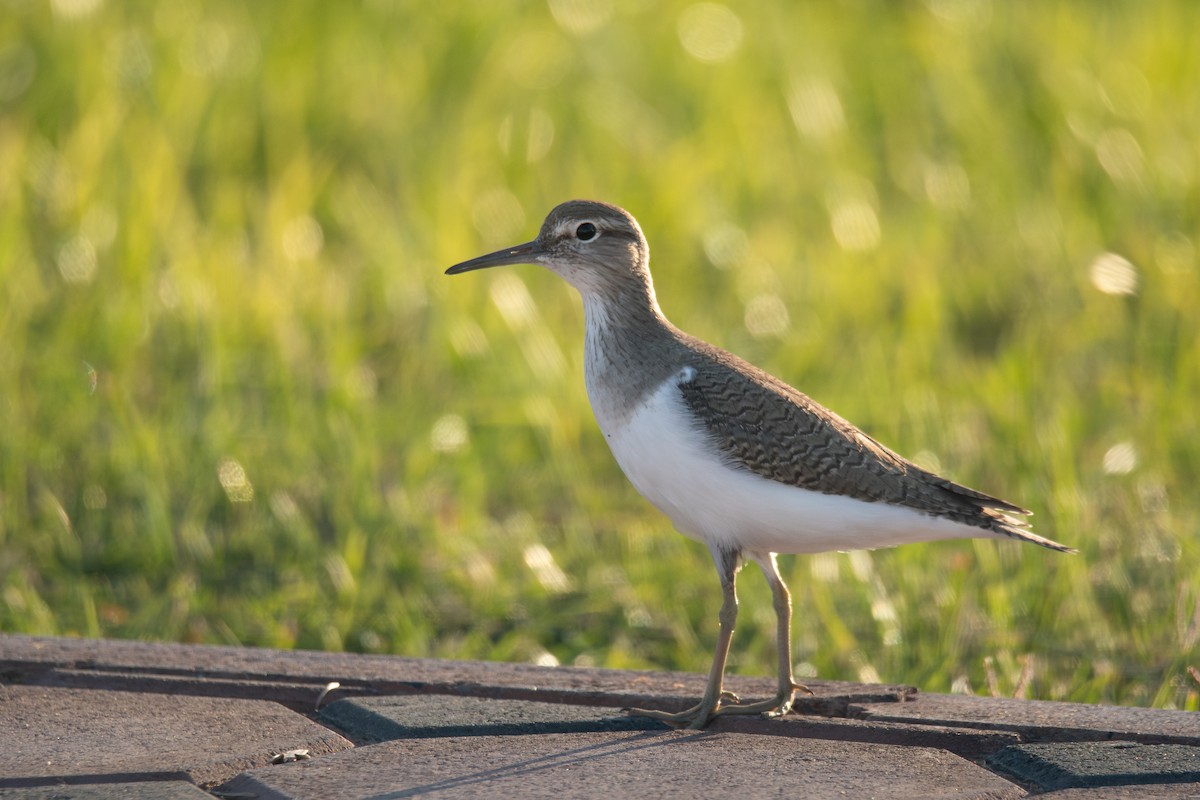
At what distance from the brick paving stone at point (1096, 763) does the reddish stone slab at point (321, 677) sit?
44 centimetres

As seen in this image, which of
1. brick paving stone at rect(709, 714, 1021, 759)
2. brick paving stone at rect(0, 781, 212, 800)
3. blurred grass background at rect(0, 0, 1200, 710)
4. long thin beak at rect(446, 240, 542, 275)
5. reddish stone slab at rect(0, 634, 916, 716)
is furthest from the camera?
blurred grass background at rect(0, 0, 1200, 710)

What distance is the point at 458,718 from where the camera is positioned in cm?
313

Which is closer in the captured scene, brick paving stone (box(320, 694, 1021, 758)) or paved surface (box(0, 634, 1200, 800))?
paved surface (box(0, 634, 1200, 800))

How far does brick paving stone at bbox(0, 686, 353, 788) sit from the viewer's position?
279cm

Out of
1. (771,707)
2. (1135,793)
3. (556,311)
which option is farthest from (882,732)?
(556,311)

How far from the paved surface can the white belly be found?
35 centimetres

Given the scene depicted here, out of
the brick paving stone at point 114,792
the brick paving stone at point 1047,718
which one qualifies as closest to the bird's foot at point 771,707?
the brick paving stone at point 1047,718

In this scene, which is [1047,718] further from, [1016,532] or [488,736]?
[488,736]

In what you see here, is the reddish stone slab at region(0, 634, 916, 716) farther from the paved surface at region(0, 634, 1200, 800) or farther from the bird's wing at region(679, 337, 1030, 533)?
the bird's wing at region(679, 337, 1030, 533)

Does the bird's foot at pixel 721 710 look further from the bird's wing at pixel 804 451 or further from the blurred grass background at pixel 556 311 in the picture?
the blurred grass background at pixel 556 311

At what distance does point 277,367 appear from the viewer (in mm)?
5867

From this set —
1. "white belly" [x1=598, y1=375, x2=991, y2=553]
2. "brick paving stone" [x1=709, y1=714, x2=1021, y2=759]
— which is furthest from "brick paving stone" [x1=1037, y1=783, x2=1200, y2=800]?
"white belly" [x1=598, y1=375, x2=991, y2=553]

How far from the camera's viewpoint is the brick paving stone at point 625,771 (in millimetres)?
2711

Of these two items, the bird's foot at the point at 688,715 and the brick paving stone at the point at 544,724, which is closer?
the brick paving stone at the point at 544,724
